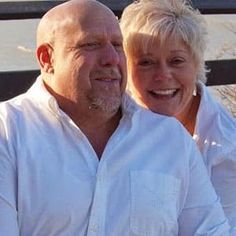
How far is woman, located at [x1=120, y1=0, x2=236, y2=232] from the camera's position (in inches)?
103

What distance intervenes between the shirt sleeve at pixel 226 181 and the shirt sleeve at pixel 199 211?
0.64 feet

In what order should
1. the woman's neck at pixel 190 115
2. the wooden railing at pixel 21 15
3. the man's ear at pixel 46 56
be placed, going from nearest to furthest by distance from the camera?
the man's ear at pixel 46 56, the woman's neck at pixel 190 115, the wooden railing at pixel 21 15

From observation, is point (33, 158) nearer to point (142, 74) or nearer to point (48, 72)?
point (48, 72)

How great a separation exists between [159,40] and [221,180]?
0.53m

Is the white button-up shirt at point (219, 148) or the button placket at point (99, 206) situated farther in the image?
the white button-up shirt at point (219, 148)

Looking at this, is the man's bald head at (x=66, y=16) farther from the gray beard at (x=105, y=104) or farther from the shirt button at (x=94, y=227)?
the shirt button at (x=94, y=227)

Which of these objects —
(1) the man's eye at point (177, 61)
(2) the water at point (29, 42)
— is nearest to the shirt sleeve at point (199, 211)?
(1) the man's eye at point (177, 61)

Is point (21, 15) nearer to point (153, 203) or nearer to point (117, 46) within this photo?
point (117, 46)

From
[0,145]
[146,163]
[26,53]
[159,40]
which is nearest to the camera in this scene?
[0,145]

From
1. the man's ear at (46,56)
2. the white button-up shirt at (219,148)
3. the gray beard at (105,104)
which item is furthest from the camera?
the white button-up shirt at (219,148)

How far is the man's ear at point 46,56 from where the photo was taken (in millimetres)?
2367

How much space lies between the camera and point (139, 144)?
238 cm

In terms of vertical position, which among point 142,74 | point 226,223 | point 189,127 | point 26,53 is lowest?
point 26,53

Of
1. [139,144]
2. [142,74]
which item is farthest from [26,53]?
[139,144]
